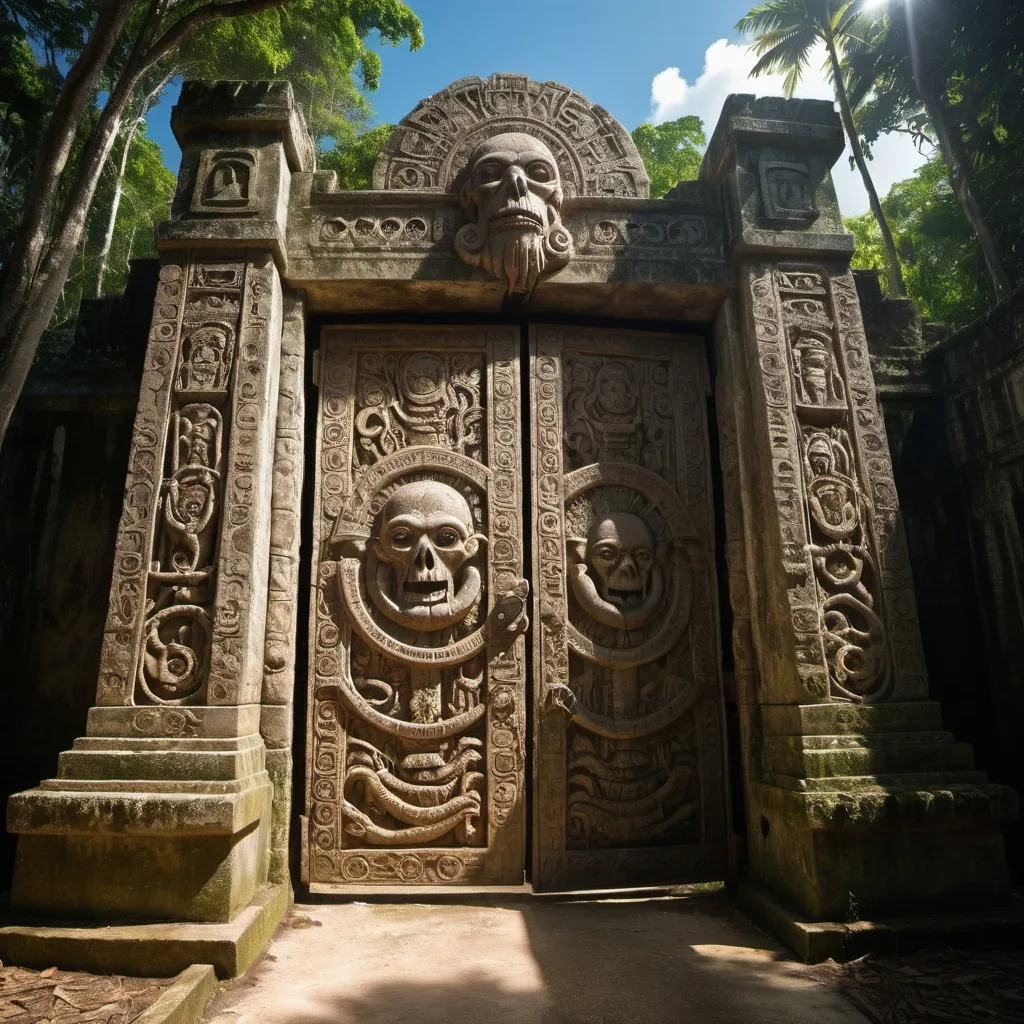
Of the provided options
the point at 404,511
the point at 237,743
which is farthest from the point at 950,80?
the point at 237,743

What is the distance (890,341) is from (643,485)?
2283 millimetres

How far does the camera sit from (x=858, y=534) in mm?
4469

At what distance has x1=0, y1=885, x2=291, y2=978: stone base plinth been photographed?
10.5 feet

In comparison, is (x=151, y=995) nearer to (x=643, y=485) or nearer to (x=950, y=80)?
(x=643, y=485)

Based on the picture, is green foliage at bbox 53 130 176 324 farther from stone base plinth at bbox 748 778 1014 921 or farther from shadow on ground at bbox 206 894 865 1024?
stone base plinth at bbox 748 778 1014 921

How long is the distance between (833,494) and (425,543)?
8.42 ft

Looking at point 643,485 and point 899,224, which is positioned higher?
point 899,224

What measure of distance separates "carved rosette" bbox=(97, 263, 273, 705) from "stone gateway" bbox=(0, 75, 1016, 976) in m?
0.02

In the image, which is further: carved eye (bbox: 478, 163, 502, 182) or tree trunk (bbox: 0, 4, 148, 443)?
carved eye (bbox: 478, 163, 502, 182)

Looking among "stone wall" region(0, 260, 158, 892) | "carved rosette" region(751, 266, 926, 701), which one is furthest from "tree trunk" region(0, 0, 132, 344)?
"carved rosette" region(751, 266, 926, 701)

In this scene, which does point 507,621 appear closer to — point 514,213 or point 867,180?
point 514,213

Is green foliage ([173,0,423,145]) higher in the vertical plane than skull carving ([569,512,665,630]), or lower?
higher

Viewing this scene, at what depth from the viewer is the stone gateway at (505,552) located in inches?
147

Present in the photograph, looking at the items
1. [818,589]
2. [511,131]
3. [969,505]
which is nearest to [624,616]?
[818,589]
